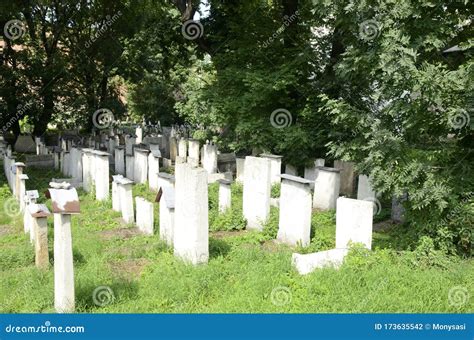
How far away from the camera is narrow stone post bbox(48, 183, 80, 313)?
4840 millimetres

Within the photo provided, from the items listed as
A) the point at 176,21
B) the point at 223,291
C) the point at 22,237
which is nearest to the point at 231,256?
the point at 223,291

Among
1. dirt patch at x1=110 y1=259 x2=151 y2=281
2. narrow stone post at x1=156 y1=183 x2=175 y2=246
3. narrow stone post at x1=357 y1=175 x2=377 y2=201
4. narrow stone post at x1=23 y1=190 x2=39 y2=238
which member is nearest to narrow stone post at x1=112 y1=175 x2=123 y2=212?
narrow stone post at x1=23 y1=190 x2=39 y2=238

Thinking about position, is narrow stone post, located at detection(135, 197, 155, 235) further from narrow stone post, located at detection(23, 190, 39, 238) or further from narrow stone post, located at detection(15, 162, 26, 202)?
narrow stone post, located at detection(15, 162, 26, 202)

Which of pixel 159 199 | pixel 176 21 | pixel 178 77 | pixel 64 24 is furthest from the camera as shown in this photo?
pixel 178 77

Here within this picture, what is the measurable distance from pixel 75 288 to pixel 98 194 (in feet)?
18.5

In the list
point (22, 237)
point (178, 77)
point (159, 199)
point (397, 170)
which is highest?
point (178, 77)

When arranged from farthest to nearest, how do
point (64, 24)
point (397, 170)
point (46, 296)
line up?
point (64, 24)
point (397, 170)
point (46, 296)

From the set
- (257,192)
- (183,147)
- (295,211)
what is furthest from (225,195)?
(183,147)

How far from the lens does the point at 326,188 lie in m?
10.0

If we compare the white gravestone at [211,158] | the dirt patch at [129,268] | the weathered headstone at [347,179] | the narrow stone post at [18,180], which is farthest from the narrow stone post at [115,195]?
A: the weathered headstone at [347,179]

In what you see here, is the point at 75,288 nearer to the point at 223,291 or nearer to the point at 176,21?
the point at 223,291

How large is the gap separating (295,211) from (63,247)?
3.92 meters

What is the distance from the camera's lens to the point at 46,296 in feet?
17.4

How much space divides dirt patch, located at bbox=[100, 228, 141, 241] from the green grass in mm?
187
